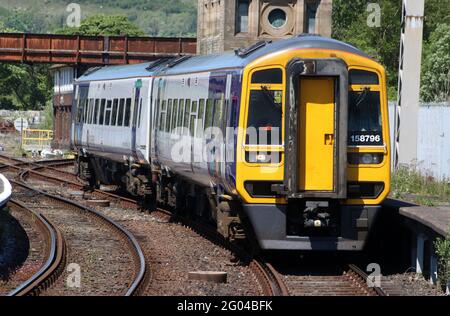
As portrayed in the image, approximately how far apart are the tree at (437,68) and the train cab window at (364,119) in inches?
1022

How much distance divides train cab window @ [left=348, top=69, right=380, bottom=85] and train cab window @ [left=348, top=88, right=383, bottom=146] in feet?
0.38

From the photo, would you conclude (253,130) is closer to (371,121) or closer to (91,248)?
(371,121)

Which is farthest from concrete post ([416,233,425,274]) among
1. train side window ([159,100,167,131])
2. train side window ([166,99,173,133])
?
train side window ([159,100,167,131])

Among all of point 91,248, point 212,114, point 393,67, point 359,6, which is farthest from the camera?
point 359,6

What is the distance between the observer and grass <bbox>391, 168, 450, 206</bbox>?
19266 mm

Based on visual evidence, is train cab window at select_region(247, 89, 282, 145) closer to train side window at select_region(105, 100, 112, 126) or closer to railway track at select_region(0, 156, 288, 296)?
railway track at select_region(0, 156, 288, 296)

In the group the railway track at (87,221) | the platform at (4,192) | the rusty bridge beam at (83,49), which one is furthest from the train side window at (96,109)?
the rusty bridge beam at (83,49)

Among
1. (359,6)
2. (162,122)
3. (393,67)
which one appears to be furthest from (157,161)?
(359,6)

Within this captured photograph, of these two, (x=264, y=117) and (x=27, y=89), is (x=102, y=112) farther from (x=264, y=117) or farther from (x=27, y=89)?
(x=27, y=89)

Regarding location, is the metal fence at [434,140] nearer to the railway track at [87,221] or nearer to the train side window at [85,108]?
the railway track at [87,221]

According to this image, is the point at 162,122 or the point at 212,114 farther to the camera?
the point at 162,122

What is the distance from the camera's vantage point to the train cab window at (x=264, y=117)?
1403 cm

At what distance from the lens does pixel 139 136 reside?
2189 cm

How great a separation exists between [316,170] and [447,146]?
989cm
